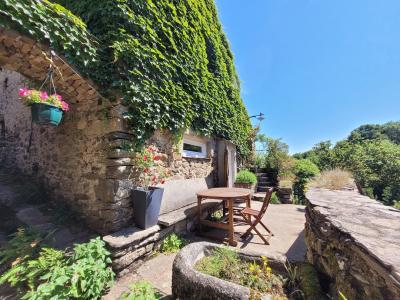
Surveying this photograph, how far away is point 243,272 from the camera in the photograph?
205cm

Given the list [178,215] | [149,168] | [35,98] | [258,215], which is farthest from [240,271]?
[35,98]

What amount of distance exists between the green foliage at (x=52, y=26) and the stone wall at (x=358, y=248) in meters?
3.82

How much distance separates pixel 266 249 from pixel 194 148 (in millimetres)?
3144

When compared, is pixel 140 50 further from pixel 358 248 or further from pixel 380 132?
pixel 380 132

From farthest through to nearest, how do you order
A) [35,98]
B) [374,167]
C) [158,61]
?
[374,167] < [158,61] < [35,98]

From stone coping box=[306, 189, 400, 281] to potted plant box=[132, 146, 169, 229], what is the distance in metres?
2.39

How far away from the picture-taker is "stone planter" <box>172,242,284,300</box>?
161 centimetres

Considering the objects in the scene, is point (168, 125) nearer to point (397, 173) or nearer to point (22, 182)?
point (22, 182)

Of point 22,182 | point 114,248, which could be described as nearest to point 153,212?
point 114,248

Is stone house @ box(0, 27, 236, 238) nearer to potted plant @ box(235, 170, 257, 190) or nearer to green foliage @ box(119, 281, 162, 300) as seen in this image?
green foliage @ box(119, 281, 162, 300)

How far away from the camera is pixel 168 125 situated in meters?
4.05

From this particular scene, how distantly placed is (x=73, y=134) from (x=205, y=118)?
325 cm

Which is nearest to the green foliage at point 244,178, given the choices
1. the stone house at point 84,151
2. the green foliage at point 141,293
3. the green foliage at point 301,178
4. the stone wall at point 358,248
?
the green foliage at point 301,178

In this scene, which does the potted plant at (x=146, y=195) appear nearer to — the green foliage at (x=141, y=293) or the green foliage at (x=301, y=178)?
the green foliage at (x=141, y=293)
